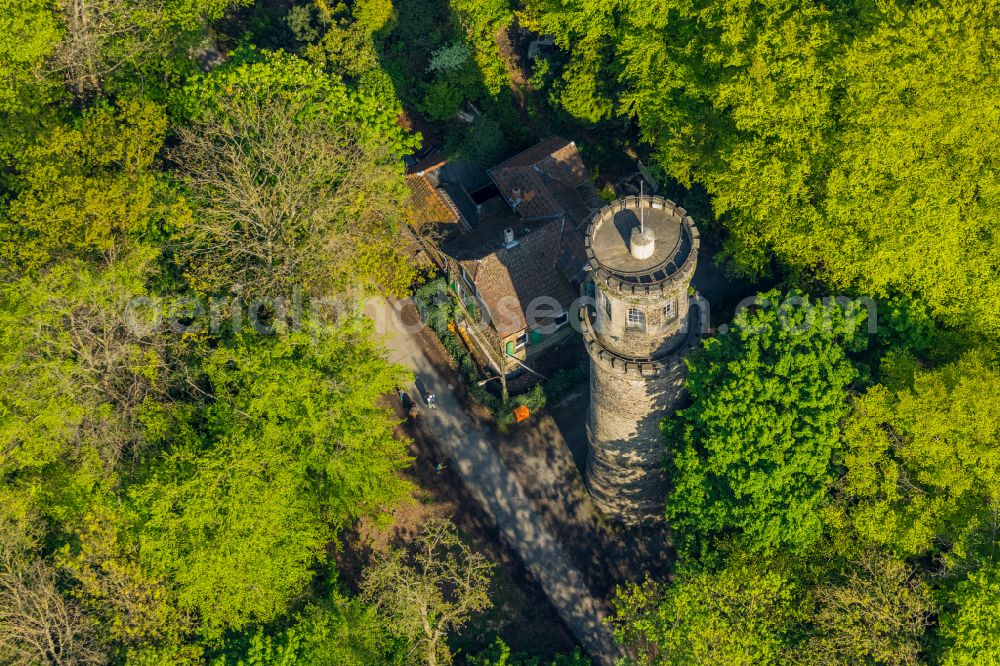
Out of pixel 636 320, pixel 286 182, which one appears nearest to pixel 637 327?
pixel 636 320

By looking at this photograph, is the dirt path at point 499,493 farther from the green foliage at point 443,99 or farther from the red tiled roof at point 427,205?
the green foliage at point 443,99

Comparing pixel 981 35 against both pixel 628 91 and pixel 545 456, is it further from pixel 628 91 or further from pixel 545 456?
pixel 545 456

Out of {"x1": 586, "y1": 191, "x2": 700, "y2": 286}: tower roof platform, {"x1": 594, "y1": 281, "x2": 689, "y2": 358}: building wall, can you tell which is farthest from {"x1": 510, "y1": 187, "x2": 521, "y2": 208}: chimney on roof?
{"x1": 586, "y1": 191, "x2": 700, "y2": 286}: tower roof platform

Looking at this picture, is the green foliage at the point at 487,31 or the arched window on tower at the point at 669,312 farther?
the green foliage at the point at 487,31

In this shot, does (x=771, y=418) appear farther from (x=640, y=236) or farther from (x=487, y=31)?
(x=487, y=31)

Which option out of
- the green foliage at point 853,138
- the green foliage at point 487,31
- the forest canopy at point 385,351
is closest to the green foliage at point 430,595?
the forest canopy at point 385,351

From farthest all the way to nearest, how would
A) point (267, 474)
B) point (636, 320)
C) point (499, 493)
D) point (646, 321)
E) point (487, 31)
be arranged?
point (487, 31), point (499, 493), point (267, 474), point (636, 320), point (646, 321)
